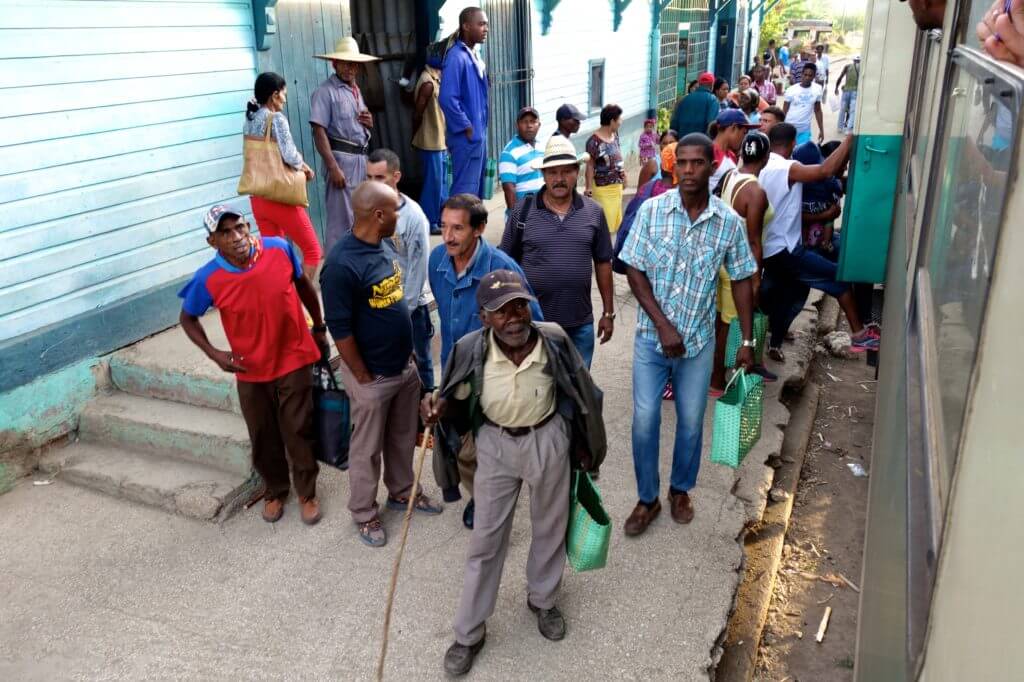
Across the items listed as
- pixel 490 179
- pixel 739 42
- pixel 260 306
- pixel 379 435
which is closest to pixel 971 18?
pixel 379 435

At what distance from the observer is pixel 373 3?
8.46m

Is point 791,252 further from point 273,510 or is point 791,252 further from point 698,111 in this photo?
point 698,111

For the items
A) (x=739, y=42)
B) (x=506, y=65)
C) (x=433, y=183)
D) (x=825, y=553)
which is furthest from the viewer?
(x=739, y=42)

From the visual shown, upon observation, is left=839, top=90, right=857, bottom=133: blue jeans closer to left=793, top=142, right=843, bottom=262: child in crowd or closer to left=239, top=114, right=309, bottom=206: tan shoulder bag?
left=793, top=142, right=843, bottom=262: child in crowd

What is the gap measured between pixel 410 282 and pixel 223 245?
1.04 m

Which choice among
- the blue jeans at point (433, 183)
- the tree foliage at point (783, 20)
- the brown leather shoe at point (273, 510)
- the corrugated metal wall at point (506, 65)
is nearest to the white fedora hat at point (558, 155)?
the brown leather shoe at point (273, 510)

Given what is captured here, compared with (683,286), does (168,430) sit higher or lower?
lower

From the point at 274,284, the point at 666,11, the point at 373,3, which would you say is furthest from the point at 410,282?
the point at 666,11

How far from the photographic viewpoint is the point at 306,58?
22.6 ft

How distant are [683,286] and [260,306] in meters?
2.04

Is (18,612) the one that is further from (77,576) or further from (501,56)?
(501,56)

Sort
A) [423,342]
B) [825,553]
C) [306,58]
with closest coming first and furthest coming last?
[825,553] < [423,342] < [306,58]

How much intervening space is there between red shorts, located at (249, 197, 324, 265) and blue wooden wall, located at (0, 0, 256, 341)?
1.62 feet

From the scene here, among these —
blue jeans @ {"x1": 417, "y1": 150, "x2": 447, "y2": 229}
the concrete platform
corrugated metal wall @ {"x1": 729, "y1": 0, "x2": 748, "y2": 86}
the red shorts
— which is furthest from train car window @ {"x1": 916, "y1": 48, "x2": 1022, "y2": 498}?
corrugated metal wall @ {"x1": 729, "y1": 0, "x2": 748, "y2": 86}
